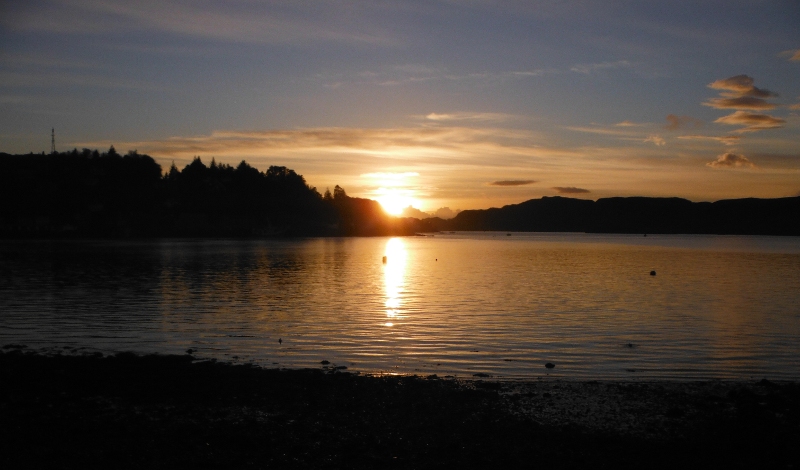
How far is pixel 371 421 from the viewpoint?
1330 cm

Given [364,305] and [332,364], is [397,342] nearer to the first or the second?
[332,364]

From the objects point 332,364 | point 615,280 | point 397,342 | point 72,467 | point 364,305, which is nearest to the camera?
point 72,467

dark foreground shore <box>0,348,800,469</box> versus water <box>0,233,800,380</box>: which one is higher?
dark foreground shore <box>0,348,800,469</box>

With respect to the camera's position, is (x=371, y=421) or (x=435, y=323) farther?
(x=435, y=323)

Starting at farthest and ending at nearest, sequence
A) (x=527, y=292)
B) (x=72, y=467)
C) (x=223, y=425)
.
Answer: (x=527, y=292), (x=223, y=425), (x=72, y=467)

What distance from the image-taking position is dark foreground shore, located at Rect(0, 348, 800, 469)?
36.4 ft

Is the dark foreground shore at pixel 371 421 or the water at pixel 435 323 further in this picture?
the water at pixel 435 323

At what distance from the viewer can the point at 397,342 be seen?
25.6m

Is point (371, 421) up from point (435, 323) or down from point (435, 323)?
up

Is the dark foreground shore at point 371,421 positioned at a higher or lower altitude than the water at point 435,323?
higher

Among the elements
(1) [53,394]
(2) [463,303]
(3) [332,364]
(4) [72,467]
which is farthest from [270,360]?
(2) [463,303]

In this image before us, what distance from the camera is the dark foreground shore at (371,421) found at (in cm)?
1110

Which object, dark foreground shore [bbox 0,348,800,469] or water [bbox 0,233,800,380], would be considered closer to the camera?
dark foreground shore [bbox 0,348,800,469]

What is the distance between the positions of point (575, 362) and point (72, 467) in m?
17.1
